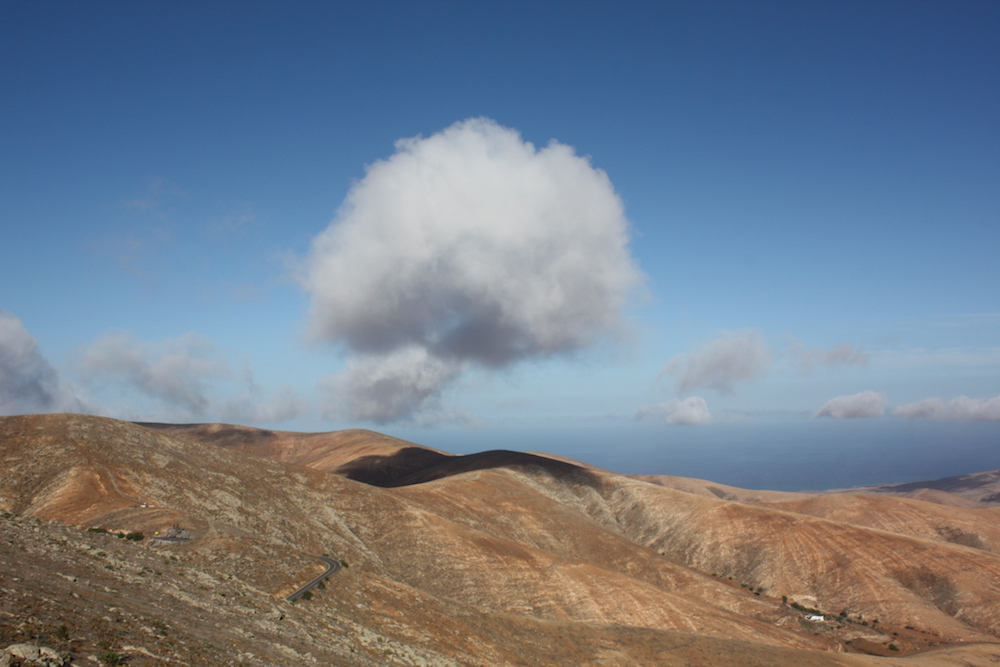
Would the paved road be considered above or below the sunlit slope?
above

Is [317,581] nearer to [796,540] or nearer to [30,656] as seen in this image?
[30,656]

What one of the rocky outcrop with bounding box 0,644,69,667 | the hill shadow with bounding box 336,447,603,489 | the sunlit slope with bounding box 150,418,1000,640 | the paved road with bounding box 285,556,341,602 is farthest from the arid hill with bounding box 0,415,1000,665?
the hill shadow with bounding box 336,447,603,489

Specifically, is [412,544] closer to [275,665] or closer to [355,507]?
[355,507]

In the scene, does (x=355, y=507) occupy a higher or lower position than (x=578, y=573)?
higher

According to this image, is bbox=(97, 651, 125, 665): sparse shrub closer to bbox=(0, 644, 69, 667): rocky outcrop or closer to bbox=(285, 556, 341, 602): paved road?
bbox=(0, 644, 69, 667): rocky outcrop

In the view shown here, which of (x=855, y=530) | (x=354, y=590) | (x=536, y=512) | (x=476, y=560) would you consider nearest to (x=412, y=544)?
(x=476, y=560)

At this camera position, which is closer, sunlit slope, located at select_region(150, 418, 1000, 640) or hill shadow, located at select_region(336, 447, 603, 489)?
sunlit slope, located at select_region(150, 418, 1000, 640)
